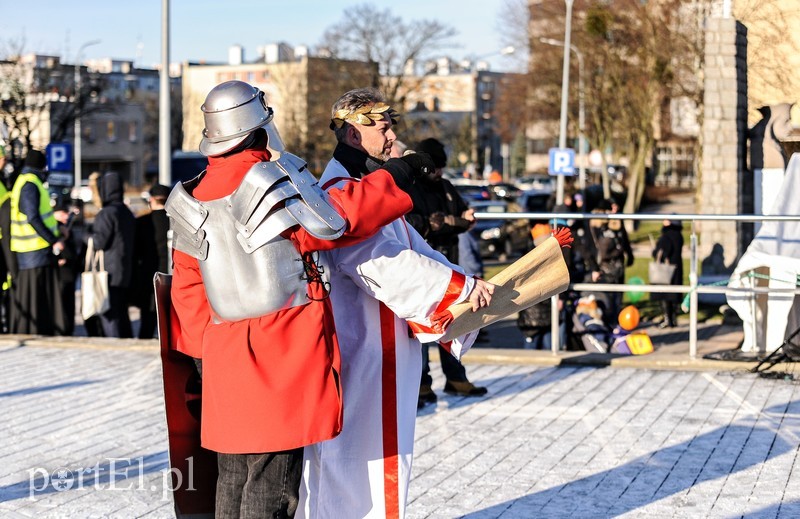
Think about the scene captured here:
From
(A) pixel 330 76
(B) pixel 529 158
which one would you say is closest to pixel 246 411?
(A) pixel 330 76

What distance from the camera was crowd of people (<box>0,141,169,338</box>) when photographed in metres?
12.6

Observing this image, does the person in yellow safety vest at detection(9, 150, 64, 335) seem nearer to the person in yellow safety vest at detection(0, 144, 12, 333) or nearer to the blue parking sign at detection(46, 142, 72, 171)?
the person in yellow safety vest at detection(0, 144, 12, 333)

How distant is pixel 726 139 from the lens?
17.1 m

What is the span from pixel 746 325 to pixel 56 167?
62.5ft

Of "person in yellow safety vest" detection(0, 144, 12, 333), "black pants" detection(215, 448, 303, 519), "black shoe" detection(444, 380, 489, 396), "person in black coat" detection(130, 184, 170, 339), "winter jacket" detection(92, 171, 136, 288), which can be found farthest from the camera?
"person in black coat" detection(130, 184, 170, 339)

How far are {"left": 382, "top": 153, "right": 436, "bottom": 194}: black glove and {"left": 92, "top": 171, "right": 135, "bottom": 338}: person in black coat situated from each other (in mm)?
8450

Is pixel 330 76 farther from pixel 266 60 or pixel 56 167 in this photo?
pixel 266 60

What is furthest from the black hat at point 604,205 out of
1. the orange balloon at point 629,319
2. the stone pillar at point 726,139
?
the orange balloon at point 629,319

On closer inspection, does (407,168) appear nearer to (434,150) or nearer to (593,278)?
(434,150)

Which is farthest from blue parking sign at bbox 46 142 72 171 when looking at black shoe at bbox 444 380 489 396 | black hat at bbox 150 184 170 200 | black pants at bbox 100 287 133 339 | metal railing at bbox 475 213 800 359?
black shoe at bbox 444 380 489 396

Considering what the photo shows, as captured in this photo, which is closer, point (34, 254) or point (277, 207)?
point (277, 207)

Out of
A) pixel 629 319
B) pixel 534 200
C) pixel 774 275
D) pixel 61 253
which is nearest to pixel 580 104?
pixel 534 200

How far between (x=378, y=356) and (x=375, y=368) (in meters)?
0.05

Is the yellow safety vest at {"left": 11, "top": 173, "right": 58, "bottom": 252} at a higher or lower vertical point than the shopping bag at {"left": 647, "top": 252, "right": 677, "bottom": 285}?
higher
